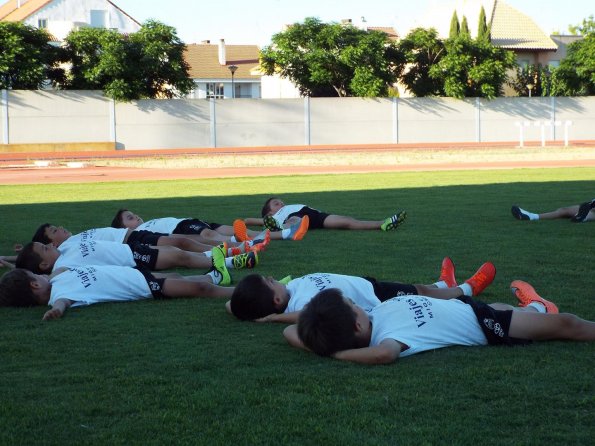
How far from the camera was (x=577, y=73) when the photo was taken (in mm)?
46938

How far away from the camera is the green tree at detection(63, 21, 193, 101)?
3762 centimetres

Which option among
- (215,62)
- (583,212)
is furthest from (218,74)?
(583,212)

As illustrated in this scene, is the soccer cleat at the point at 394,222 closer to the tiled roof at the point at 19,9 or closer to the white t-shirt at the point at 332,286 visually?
the white t-shirt at the point at 332,286

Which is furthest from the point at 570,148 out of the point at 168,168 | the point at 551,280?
the point at 551,280

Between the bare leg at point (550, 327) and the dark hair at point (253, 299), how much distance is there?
5.42 feet

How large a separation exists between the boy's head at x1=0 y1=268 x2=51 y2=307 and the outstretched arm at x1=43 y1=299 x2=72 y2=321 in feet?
0.89

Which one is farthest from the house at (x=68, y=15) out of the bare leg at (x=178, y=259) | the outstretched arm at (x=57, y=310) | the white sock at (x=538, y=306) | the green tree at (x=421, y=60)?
the white sock at (x=538, y=306)

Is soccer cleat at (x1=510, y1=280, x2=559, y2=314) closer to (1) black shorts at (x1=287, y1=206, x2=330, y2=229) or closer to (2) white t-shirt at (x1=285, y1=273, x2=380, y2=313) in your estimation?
(2) white t-shirt at (x1=285, y1=273, x2=380, y2=313)

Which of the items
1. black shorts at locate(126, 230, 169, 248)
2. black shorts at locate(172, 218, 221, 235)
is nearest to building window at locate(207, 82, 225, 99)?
black shorts at locate(172, 218, 221, 235)

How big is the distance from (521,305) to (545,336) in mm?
772

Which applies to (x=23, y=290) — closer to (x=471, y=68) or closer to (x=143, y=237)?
(x=143, y=237)

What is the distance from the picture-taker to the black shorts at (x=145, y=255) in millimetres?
7973

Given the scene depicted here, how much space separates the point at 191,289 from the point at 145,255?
50.5 inches

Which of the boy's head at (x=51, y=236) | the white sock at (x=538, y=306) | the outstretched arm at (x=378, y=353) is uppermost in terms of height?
the boy's head at (x=51, y=236)
